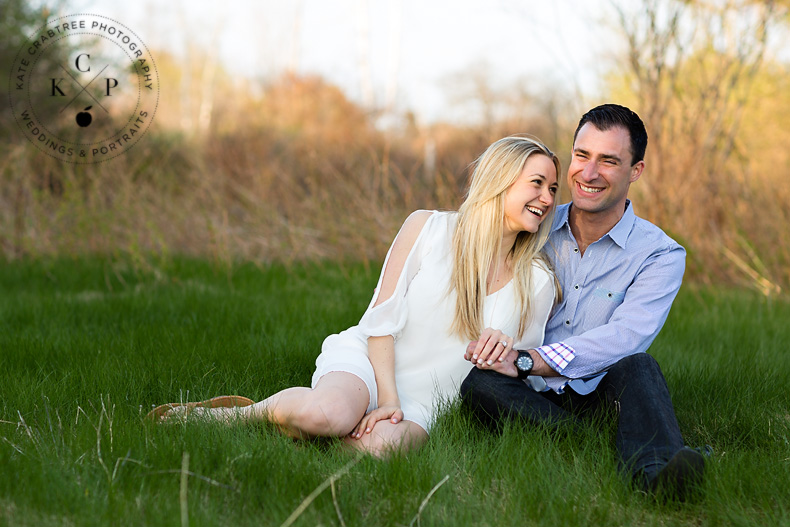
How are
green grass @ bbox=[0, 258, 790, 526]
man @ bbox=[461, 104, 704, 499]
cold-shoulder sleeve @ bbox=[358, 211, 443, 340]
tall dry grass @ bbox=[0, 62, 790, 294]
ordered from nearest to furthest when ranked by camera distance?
1. green grass @ bbox=[0, 258, 790, 526]
2. man @ bbox=[461, 104, 704, 499]
3. cold-shoulder sleeve @ bbox=[358, 211, 443, 340]
4. tall dry grass @ bbox=[0, 62, 790, 294]

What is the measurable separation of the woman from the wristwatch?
167 millimetres

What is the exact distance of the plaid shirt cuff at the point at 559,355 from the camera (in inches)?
128

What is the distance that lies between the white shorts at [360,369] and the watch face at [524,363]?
49cm

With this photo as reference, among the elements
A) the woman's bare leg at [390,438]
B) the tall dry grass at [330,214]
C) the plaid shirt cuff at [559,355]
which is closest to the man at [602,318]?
the plaid shirt cuff at [559,355]

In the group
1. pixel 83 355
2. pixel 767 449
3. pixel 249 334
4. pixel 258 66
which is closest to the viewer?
pixel 767 449

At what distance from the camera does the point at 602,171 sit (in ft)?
11.6

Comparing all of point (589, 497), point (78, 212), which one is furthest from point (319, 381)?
point (78, 212)

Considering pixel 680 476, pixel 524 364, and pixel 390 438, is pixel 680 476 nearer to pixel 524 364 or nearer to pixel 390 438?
pixel 524 364

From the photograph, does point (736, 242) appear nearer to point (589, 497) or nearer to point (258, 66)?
point (589, 497)

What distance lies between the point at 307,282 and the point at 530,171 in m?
3.81

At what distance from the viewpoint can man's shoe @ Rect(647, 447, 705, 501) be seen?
2.55m

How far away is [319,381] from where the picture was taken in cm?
328

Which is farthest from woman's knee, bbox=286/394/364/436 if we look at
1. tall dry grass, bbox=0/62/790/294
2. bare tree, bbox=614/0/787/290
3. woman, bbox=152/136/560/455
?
bare tree, bbox=614/0/787/290

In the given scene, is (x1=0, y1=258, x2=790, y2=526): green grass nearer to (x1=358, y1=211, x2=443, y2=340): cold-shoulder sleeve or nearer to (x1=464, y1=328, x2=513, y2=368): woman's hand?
(x1=464, y1=328, x2=513, y2=368): woman's hand
